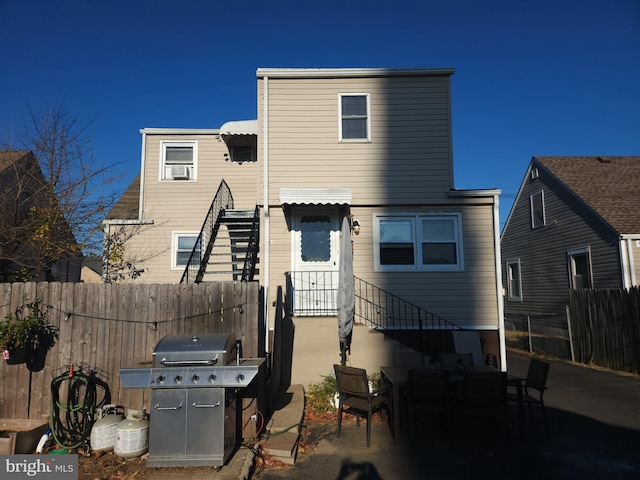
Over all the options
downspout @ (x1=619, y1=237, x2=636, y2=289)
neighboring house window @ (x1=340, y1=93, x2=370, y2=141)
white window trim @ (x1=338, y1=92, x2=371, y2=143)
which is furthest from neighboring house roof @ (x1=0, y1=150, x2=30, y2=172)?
downspout @ (x1=619, y1=237, x2=636, y2=289)

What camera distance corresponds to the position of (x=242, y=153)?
44.1 feet

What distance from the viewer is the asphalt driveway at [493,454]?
4719 millimetres

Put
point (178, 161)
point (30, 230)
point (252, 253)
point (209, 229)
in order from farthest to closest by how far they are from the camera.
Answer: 1. point (178, 161)
2. point (209, 229)
3. point (252, 253)
4. point (30, 230)

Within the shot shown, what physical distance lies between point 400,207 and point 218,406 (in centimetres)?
644

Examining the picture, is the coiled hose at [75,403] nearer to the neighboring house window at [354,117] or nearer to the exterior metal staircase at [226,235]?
the exterior metal staircase at [226,235]

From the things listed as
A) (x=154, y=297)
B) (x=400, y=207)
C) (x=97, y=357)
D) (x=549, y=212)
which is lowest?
(x=97, y=357)

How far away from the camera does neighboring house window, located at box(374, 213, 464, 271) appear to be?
9.61 metres

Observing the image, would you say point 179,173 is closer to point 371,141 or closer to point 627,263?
point 371,141

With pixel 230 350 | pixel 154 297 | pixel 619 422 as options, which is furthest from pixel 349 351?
pixel 619 422

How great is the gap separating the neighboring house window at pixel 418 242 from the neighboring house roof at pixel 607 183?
24.1 feet

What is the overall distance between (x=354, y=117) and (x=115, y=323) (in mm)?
6982

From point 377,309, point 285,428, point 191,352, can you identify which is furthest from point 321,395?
point 191,352

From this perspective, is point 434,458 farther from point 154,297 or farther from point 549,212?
point 549,212

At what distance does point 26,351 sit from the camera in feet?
18.0
